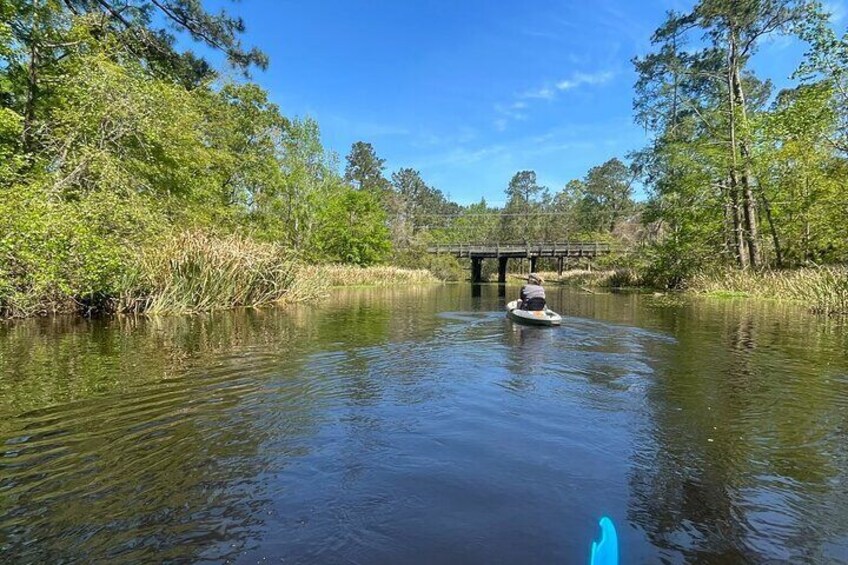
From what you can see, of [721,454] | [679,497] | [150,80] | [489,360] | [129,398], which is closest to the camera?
[679,497]

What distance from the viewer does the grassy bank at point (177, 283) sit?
14.4 metres

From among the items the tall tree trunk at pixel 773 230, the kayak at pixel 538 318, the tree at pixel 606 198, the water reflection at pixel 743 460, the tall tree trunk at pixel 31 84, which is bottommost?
the water reflection at pixel 743 460

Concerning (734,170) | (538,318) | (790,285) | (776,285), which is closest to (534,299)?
(538,318)

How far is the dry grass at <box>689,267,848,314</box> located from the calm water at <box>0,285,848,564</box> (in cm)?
885

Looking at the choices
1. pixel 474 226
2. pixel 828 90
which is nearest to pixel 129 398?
pixel 828 90

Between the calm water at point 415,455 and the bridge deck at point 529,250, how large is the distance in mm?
50937

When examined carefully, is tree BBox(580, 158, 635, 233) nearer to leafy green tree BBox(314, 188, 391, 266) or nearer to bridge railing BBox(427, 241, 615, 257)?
bridge railing BBox(427, 241, 615, 257)

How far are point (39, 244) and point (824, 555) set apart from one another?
13.9 metres

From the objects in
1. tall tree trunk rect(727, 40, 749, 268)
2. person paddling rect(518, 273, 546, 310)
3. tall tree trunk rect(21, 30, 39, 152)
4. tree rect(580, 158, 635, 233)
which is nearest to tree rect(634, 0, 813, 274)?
tall tree trunk rect(727, 40, 749, 268)

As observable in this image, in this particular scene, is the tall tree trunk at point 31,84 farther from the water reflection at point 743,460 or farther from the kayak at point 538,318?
the water reflection at point 743,460

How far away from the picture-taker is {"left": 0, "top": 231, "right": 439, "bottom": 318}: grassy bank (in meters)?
14.4

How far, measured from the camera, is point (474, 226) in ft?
347

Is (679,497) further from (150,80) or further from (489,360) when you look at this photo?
(150,80)

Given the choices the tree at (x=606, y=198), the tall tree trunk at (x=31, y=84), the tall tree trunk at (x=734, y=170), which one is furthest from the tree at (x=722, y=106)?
the tree at (x=606, y=198)
